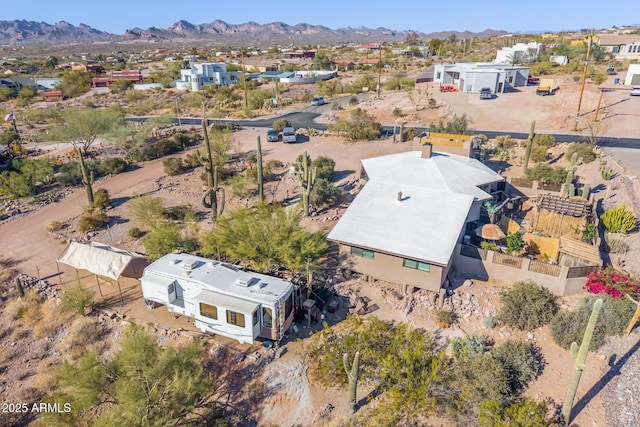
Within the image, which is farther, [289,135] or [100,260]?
[289,135]

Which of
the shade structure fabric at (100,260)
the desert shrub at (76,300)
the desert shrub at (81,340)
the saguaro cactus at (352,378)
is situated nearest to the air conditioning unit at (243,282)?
the saguaro cactus at (352,378)

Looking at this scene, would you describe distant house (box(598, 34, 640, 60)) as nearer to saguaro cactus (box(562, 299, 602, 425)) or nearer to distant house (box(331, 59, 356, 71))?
distant house (box(331, 59, 356, 71))

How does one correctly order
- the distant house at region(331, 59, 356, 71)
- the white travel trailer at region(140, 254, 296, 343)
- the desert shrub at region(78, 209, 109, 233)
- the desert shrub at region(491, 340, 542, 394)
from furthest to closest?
the distant house at region(331, 59, 356, 71)
the desert shrub at region(78, 209, 109, 233)
the white travel trailer at region(140, 254, 296, 343)
the desert shrub at region(491, 340, 542, 394)

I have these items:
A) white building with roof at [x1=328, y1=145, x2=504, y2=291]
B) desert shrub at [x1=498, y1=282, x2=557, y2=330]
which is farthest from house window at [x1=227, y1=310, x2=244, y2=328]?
desert shrub at [x1=498, y1=282, x2=557, y2=330]

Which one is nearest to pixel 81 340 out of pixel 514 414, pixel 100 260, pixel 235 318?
pixel 100 260

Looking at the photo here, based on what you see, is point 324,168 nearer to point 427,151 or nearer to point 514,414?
point 427,151

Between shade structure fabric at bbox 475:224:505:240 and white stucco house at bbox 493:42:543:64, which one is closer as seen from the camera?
shade structure fabric at bbox 475:224:505:240

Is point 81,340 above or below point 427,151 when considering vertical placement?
below

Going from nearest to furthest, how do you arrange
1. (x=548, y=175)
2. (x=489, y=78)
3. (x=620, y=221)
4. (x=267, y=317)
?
(x=267, y=317) < (x=620, y=221) < (x=548, y=175) < (x=489, y=78)
